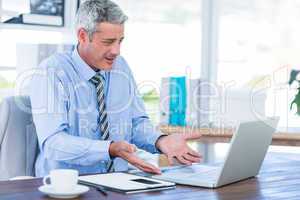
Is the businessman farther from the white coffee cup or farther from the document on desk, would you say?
the white coffee cup

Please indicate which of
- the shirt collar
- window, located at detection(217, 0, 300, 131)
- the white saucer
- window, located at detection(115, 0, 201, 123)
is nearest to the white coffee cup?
the white saucer

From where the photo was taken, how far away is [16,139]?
7.54ft

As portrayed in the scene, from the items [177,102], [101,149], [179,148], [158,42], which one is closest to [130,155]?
[101,149]

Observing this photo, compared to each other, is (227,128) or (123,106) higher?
(123,106)

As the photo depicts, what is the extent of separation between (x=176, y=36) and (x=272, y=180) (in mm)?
2001

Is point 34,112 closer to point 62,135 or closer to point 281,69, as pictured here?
point 62,135

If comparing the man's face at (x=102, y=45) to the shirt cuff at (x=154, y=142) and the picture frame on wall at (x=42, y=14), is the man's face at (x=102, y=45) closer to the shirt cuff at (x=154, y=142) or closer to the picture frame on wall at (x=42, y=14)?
the shirt cuff at (x=154, y=142)

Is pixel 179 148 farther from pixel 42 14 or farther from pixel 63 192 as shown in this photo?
pixel 42 14

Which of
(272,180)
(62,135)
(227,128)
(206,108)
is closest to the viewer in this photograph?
(272,180)

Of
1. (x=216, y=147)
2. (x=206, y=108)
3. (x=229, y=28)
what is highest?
(x=229, y=28)

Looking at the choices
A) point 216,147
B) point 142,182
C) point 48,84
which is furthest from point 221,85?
point 142,182

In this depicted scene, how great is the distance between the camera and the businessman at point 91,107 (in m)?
2.20

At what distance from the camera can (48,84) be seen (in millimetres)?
2311

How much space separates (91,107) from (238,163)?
31.3 inches
